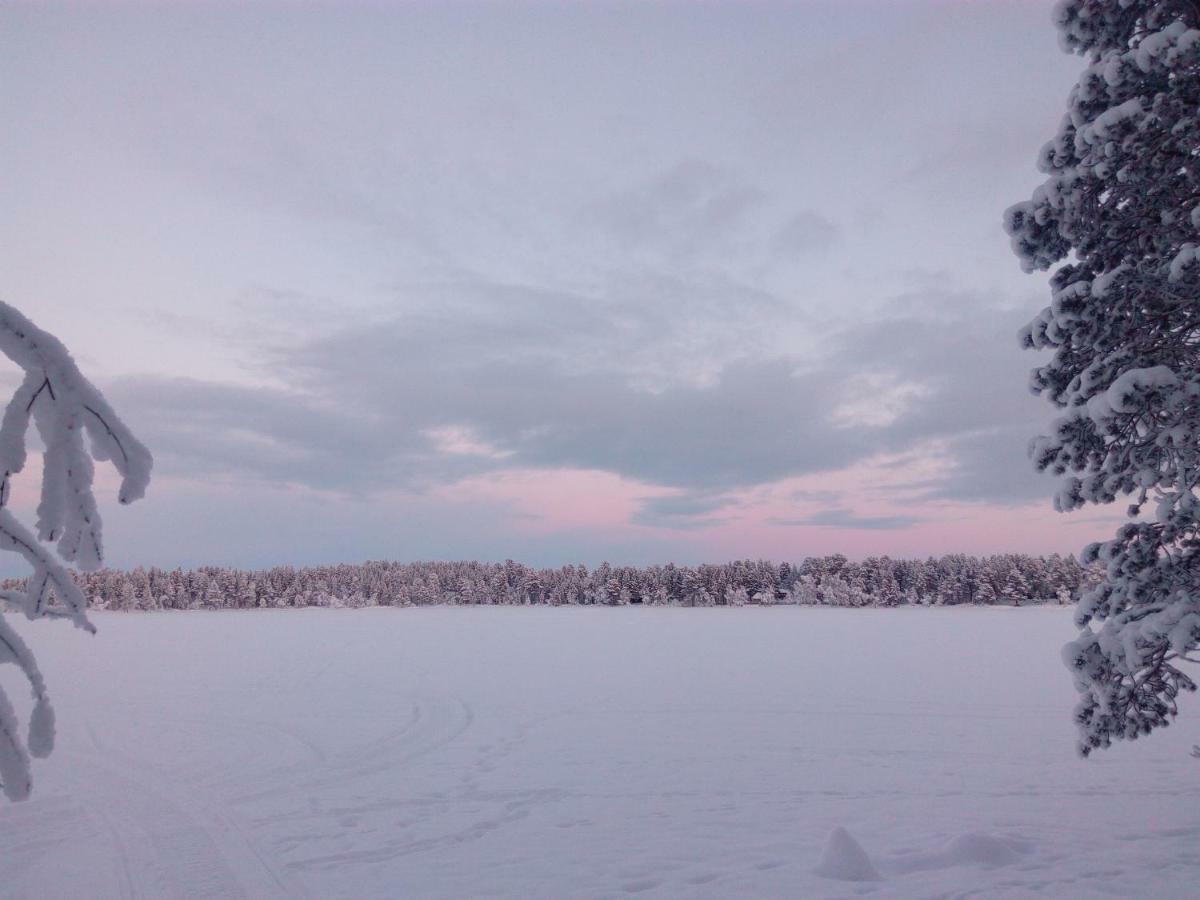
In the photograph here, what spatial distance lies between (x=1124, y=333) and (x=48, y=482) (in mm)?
9649

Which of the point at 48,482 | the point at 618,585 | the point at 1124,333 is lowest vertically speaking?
the point at 618,585

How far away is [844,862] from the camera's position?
8.52 metres

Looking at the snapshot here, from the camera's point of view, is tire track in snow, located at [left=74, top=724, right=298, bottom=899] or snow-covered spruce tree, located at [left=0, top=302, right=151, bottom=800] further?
tire track in snow, located at [left=74, top=724, right=298, bottom=899]

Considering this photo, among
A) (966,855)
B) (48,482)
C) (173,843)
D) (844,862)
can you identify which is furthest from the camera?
(173,843)

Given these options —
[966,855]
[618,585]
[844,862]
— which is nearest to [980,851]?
[966,855]

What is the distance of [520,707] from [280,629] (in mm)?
41554

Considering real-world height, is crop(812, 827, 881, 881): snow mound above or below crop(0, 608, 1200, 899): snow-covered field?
above

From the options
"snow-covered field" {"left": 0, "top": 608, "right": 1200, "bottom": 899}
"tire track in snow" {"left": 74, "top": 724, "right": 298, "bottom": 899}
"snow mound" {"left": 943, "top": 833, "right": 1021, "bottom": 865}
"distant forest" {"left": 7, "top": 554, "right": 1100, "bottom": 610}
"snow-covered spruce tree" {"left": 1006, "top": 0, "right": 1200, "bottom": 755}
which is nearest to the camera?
"snow-covered spruce tree" {"left": 1006, "top": 0, "right": 1200, "bottom": 755}

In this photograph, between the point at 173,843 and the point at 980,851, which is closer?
the point at 980,851

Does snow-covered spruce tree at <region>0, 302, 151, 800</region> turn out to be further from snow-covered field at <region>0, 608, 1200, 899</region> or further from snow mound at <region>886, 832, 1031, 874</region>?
snow mound at <region>886, 832, 1031, 874</region>

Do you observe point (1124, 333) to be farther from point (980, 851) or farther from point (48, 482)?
point (48, 482)

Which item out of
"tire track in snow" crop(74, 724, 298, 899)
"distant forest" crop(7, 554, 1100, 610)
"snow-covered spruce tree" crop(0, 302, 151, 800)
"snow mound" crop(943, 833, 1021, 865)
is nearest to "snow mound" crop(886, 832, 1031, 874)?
"snow mound" crop(943, 833, 1021, 865)

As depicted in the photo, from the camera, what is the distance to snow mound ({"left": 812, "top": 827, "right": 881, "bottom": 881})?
8422 millimetres

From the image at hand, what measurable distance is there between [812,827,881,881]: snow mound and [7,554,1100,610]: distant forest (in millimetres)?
117467
